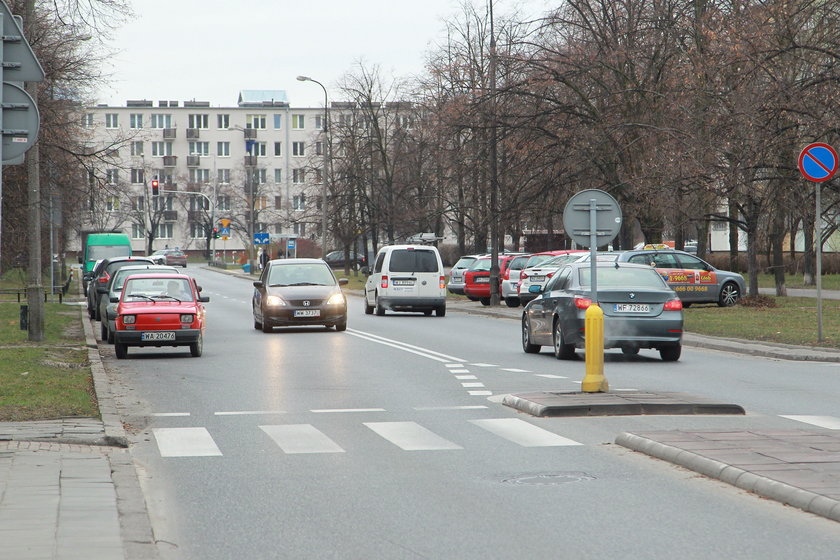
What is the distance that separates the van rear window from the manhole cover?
26.1 metres

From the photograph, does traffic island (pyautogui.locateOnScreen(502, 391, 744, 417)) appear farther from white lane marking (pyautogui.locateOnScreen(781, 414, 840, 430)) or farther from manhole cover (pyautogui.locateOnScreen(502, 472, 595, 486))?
manhole cover (pyautogui.locateOnScreen(502, 472, 595, 486))

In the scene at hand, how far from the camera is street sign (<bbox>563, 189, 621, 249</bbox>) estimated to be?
46.2ft

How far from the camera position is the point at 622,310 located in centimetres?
1934

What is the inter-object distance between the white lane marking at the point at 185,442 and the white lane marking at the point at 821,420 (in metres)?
5.35

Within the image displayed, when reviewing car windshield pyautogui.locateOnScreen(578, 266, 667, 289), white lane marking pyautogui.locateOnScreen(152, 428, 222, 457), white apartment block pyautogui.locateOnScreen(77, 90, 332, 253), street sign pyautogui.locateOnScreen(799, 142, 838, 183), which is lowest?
white lane marking pyautogui.locateOnScreen(152, 428, 222, 457)

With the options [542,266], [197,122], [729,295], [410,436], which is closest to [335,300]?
[542,266]

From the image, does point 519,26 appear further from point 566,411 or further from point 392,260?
point 566,411

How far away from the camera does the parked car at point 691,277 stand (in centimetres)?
3453

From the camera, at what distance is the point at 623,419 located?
12180 millimetres

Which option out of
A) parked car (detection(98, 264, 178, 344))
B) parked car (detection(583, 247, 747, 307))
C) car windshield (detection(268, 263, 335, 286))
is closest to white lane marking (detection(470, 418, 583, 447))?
parked car (detection(98, 264, 178, 344))

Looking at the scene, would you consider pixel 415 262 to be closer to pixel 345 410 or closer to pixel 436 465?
pixel 345 410

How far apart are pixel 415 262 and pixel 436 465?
84.4 feet

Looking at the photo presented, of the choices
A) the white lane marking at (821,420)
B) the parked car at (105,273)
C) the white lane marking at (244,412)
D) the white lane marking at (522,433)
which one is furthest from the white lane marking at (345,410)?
the parked car at (105,273)

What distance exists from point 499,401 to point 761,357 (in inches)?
329
